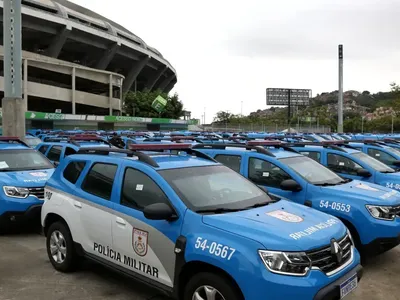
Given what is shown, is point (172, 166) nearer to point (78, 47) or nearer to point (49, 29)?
point (49, 29)

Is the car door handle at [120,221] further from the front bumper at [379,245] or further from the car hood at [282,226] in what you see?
the front bumper at [379,245]

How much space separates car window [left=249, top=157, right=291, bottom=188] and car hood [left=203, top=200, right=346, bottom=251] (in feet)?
7.97

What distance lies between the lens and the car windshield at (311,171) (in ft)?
22.2

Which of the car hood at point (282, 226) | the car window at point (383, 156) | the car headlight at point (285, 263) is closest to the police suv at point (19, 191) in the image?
the car hood at point (282, 226)

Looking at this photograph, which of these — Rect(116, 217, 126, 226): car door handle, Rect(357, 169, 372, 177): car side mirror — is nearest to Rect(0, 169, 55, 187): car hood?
Rect(116, 217, 126, 226): car door handle

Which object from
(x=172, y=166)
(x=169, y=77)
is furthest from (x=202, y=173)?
(x=169, y=77)

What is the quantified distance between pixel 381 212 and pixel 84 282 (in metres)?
4.03

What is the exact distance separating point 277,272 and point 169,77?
82086 mm

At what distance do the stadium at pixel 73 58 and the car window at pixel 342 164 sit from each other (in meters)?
43.3

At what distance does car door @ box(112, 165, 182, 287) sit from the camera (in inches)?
160

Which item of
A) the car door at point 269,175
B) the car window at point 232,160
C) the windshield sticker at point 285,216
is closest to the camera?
the windshield sticker at point 285,216

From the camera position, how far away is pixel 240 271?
3414 millimetres

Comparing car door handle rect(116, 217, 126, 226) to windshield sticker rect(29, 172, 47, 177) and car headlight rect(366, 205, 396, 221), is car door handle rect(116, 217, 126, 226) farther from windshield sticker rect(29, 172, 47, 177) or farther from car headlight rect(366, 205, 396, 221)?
windshield sticker rect(29, 172, 47, 177)

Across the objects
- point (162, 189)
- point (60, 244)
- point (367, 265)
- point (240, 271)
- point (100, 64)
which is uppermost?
point (100, 64)
